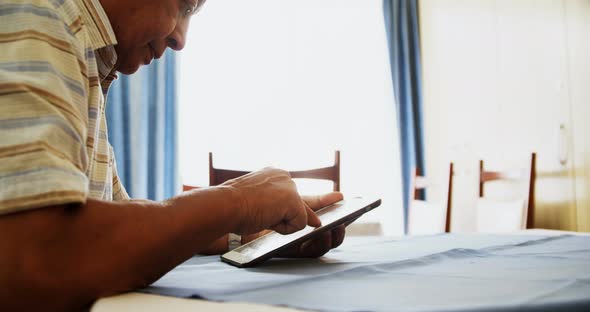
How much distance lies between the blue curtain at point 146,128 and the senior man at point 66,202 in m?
2.09

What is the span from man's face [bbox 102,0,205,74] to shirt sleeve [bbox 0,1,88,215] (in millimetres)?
176

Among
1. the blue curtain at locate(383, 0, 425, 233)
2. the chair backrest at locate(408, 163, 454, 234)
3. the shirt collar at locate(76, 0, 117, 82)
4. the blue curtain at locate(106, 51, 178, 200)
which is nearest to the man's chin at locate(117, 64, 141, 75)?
the shirt collar at locate(76, 0, 117, 82)

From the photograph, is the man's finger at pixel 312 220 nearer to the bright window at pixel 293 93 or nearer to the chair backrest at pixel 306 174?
the chair backrest at pixel 306 174

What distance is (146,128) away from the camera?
2.66 m

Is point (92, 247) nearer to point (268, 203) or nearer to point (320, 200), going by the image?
point (268, 203)

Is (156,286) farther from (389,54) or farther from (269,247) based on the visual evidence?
(389,54)

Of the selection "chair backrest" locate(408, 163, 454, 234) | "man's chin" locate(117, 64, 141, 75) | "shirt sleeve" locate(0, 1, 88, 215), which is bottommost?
"chair backrest" locate(408, 163, 454, 234)

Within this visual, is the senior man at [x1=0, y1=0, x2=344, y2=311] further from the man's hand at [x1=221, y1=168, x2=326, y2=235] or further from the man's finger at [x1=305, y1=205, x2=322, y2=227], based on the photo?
the man's finger at [x1=305, y1=205, x2=322, y2=227]

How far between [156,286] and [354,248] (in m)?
0.51

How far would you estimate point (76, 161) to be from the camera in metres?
0.46

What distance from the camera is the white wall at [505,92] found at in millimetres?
2096

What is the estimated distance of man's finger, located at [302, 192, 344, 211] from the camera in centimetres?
90

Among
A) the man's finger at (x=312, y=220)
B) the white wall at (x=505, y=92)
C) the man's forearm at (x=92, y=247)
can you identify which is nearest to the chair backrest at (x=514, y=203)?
the white wall at (x=505, y=92)

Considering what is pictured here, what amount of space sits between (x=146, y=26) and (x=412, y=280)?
0.56m
